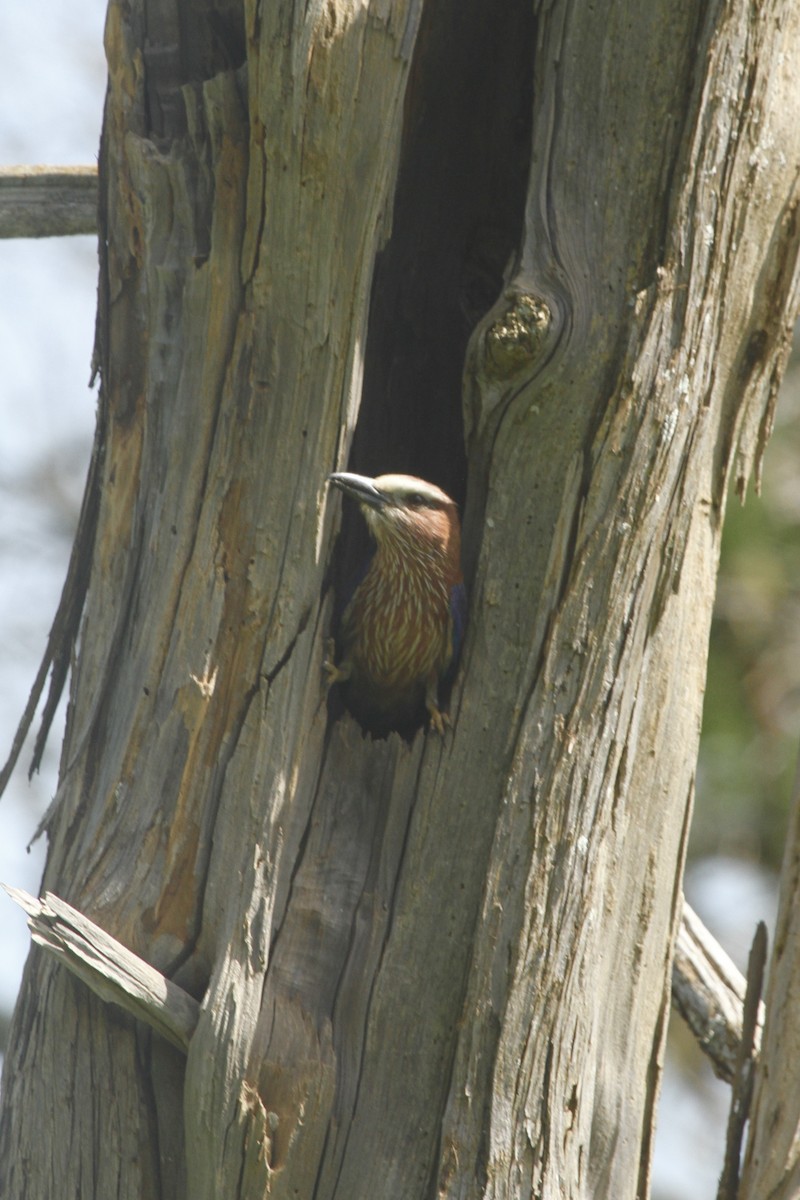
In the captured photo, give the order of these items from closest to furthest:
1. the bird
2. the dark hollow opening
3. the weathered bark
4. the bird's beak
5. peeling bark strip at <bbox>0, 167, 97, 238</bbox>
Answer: the bird's beak, the weathered bark, the dark hollow opening, the bird, peeling bark strip at <bbox>0, 167, 97, 238</bbox>

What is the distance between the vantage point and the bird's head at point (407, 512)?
3.10 metres

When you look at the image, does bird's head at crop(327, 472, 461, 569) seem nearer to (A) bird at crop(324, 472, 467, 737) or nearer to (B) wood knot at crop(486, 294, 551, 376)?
(A) bird at crop(324, 472, 467, 737)

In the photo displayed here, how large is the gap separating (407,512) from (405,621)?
0.49m

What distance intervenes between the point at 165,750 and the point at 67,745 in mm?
467

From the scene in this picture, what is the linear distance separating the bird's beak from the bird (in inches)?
11.6

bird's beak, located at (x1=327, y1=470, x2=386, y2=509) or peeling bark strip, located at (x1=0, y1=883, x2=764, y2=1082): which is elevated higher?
bird's beak, located at (x1=327, y1=470, x2=386, y2=509)

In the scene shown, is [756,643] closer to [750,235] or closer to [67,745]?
[750,235]

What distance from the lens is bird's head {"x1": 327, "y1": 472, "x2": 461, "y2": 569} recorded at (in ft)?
10.2

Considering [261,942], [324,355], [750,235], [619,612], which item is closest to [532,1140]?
[261,942]

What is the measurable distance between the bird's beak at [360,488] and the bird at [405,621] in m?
0.29

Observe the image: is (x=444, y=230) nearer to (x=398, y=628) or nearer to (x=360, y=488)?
(x=360, y=488)

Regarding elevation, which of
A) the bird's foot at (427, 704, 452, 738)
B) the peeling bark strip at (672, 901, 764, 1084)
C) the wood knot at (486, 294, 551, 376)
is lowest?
the peeling bark strip at (672, 901, 764, 1084)

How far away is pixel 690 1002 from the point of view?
3.87 m

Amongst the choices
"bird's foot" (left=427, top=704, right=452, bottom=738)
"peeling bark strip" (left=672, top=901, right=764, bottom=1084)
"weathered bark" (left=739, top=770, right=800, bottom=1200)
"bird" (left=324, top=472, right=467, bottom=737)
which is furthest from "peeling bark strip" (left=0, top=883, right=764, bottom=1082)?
"peeling bark strip" (left=672, top=901, right=764, bottom=1084)
